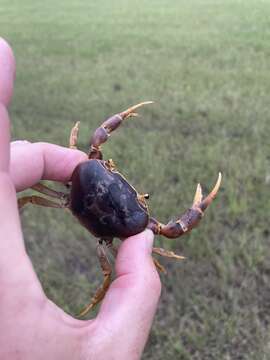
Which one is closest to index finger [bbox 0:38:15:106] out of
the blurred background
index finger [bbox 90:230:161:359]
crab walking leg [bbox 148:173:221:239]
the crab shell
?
index finger [bbox 90:230:161:359]

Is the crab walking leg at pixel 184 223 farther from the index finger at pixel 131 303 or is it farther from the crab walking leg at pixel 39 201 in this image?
the index finger at pixel 131 303

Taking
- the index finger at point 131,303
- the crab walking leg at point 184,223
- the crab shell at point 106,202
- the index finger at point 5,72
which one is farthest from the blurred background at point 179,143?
the index finger at point 5,72

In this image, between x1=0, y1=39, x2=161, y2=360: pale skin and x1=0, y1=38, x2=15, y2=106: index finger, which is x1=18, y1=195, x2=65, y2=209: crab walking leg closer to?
x1=0, y1=39, x2=161, y2=360: pale skin

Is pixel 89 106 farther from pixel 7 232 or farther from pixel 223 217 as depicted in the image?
pixel 7 232

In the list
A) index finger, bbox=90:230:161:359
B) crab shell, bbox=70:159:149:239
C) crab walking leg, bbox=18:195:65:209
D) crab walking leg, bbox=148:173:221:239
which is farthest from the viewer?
crab walking leg, bbox=18:195:65:209

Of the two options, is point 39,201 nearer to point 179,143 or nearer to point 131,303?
point 131,303

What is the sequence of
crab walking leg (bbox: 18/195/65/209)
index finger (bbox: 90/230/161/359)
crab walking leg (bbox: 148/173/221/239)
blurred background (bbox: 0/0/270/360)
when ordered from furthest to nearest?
blurred background (bbox: 0/0/270/360) → crab walking leg (bbox: 18/195/65/209) → crab walking leg (bbox: 148/173/221/239) → index finger (bbox: 90/230/161/359)

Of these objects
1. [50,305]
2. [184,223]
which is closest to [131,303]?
[50,305]
